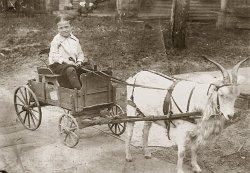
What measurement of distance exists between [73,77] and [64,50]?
3.02ft

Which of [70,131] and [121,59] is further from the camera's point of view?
[121,59]

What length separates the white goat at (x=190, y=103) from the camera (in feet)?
19.8

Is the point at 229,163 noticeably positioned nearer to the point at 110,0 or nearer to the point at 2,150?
the point at 2,150

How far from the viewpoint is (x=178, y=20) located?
569 inches

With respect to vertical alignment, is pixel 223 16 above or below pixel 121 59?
above

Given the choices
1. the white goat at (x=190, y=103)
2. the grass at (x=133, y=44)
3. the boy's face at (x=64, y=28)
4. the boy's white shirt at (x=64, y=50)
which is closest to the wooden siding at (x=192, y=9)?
the grass at (x=133, y=44)

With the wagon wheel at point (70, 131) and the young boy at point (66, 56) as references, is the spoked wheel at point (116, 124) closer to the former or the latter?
the wagon wheel at point (70, 131)

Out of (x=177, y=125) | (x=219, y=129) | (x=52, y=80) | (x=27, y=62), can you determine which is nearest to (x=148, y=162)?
(x=177, y=125)

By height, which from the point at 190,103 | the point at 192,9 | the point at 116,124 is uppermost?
the point at 192,9

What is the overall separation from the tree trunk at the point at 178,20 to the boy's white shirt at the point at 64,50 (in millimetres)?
6308

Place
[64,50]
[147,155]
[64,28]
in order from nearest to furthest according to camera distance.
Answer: [147,155] < [64,28] < [64,50]

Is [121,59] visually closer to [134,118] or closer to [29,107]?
[29,107]

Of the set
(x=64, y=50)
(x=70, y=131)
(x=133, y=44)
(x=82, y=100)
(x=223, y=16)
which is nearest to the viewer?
(x=82, y=100)

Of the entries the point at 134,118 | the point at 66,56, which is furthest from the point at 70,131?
the point at 66,56
